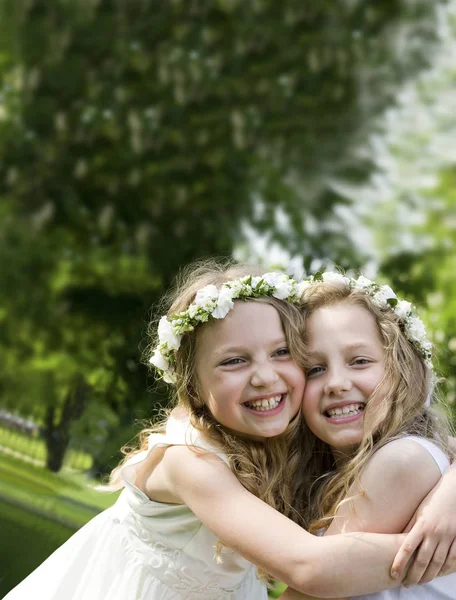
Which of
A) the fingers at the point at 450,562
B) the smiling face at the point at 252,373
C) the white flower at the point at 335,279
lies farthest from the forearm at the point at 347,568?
the white flower at the point at 335,279

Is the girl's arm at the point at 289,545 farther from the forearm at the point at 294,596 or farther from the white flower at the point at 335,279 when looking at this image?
the white flower at the point at 335,279

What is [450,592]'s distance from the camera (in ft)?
7.47

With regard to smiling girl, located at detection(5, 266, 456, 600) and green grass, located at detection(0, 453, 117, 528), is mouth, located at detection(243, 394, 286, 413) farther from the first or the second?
green grass, located at detection(0, 453, 117, 528)

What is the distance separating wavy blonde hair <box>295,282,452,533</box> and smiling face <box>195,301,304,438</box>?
17 centimetres

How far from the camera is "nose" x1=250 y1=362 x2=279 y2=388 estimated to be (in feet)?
7.66

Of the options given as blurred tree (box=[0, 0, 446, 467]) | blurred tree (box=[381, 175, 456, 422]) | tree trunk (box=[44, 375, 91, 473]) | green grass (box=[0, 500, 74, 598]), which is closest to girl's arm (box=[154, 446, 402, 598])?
blurred tree (box=[381, 175, 456, 422])

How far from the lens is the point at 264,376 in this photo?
234 centimetres

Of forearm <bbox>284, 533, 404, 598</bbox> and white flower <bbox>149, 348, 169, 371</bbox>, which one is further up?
white flower <bbox>149, 348, 169, 371</bbox>

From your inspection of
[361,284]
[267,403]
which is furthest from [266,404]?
[361,284]

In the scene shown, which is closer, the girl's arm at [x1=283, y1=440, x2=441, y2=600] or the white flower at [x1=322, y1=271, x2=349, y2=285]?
the girl's arm at [x1=283, y1=440, x2=441, y2=600]

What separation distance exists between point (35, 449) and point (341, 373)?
3828 millimetres

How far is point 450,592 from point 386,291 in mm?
864

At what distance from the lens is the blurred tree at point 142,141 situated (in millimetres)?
7070

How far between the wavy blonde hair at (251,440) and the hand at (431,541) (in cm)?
47
